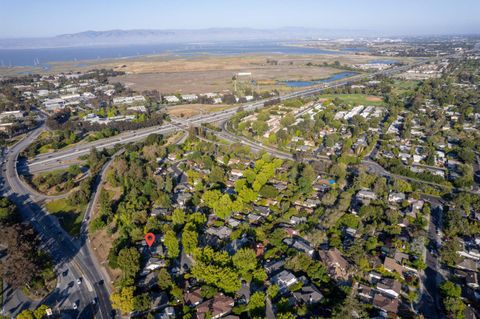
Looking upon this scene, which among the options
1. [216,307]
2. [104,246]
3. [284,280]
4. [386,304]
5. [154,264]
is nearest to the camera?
[216,307]

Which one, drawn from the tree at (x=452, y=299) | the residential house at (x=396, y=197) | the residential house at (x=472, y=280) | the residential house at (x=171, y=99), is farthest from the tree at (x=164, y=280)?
the residential house at (x=171, y=99)

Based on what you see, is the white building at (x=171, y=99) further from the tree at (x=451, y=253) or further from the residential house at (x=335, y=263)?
the tree at (x=451, y=253)

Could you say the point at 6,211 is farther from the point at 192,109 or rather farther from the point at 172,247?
the point at 192,109

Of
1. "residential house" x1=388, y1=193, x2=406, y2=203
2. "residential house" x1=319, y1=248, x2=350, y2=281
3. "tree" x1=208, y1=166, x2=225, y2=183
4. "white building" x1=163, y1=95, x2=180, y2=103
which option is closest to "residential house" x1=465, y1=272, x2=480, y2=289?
"residential house" x1=319, y1=248, x2=350, y2=281

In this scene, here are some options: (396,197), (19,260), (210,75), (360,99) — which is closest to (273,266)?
(396,197)

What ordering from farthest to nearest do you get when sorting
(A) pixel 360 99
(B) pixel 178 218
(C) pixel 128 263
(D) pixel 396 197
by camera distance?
1. (A) pixel 360 99
2. (D) pixel 396 197
3. (B) pixel 178 218
4. (C) pixel 128 263
